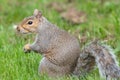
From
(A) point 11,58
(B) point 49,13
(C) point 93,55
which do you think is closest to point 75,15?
(B) point 49,13

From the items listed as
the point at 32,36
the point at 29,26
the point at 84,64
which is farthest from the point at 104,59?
the point at 32,36

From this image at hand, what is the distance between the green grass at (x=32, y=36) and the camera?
17.1ft

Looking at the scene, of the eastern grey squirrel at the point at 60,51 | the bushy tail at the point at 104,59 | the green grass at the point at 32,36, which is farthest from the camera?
the green grass at the point at 32,36

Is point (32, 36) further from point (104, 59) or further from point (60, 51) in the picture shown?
point (104, 59)

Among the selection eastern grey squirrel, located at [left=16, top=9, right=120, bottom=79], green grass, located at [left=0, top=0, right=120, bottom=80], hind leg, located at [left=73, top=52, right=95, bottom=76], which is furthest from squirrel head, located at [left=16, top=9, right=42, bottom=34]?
hind leg, located at [left=73, top=52, right=95, bottom=76]

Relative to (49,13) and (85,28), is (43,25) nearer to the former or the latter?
Result: (85,28)

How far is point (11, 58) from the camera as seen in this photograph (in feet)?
18.3

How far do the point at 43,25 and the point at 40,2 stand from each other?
11.3ft

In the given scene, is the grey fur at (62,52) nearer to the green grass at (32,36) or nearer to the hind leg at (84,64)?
the hind leg at (84,64)

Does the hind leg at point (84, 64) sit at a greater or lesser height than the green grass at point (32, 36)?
lesser

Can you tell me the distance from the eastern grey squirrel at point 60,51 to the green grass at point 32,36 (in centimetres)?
12

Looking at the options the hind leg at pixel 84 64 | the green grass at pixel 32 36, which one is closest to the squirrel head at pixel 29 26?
the green grass at pixel 32 36

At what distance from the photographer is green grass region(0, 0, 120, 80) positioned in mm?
5227

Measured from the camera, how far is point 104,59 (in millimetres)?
4805
